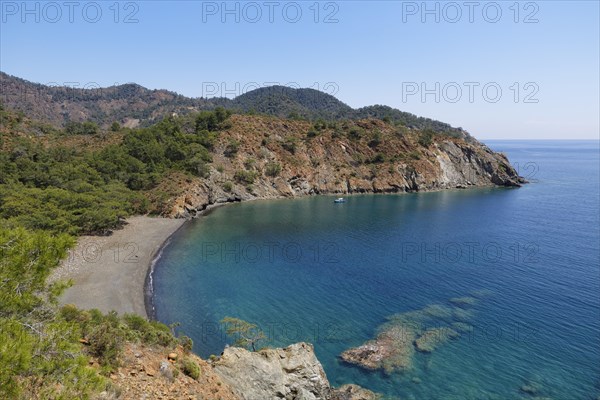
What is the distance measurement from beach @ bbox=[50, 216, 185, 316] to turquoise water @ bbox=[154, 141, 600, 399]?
240 cm

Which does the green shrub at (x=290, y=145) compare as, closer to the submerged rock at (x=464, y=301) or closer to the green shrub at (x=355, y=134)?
the green shrub at (x=355, y=134)

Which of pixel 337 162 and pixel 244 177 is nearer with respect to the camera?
pixel 244 177

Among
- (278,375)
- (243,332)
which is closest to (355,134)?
(243,332)

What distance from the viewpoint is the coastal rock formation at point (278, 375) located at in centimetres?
1979

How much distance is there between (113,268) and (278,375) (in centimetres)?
3025

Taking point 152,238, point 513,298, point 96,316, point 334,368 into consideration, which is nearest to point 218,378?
point 96,316

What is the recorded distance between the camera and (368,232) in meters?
65.6

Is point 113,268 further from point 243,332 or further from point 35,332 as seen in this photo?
point 35,332

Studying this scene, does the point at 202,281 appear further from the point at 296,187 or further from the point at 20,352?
the point at 296,187

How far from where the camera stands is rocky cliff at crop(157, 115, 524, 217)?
97.7 metres

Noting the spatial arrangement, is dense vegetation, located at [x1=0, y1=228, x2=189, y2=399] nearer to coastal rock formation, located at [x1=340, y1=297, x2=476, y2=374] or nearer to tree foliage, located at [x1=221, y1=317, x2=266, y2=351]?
tree foliage, located at [x1=221, y1=317, x2=266, y2=351]

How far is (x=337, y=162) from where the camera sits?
11194 cm

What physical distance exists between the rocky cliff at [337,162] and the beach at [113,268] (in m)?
28.2

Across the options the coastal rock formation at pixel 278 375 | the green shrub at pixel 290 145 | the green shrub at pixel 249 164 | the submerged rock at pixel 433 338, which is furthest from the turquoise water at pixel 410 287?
the green shrub at pixel 290 145
